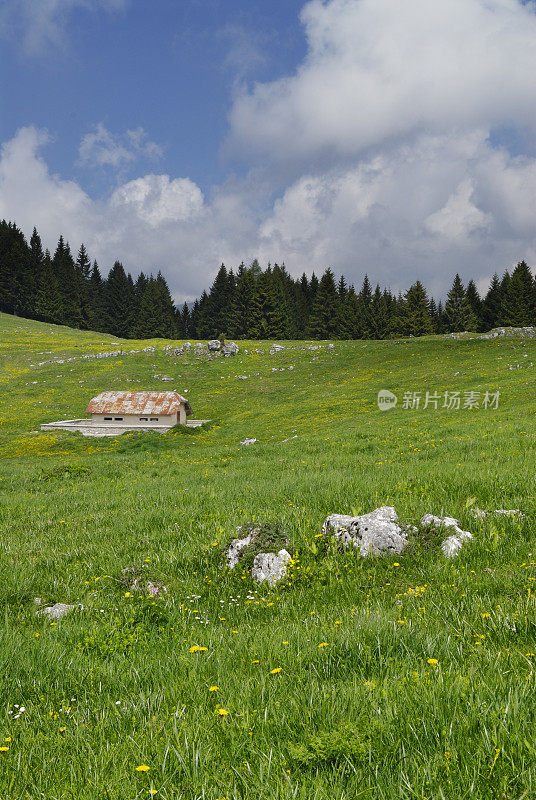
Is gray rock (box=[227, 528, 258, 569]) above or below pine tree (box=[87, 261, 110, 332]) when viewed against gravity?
below

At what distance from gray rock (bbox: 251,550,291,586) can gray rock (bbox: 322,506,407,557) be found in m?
0.88

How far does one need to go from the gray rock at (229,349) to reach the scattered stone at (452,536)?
64.9 metres

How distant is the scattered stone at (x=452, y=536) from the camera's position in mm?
5492

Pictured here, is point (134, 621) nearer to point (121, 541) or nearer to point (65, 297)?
point (121, 541)

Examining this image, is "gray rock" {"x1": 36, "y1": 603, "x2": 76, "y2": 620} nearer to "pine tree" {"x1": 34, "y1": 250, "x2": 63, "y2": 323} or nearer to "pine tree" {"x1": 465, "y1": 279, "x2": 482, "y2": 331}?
"pine tree" {"x1": 465, "y1": 279, "x2": 482, "y2": 331}

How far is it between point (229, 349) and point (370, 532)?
6610 centimetres

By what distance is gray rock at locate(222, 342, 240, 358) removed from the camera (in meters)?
70.2

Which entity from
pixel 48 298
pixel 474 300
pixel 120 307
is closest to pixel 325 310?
pixel 474 300

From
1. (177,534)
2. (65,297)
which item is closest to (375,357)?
(177,534)

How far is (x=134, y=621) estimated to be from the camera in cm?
489

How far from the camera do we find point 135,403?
45.5 meters

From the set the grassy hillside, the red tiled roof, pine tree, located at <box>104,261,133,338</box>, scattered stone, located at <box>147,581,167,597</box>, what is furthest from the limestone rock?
pine tree, located at <box>104,261,133,338</box>

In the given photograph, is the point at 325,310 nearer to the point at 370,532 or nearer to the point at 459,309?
the point at 459,309

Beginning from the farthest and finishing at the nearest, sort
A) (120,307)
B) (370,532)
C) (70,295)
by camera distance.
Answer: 1. (120,307)
2. (70,295)
3. (370,532)
